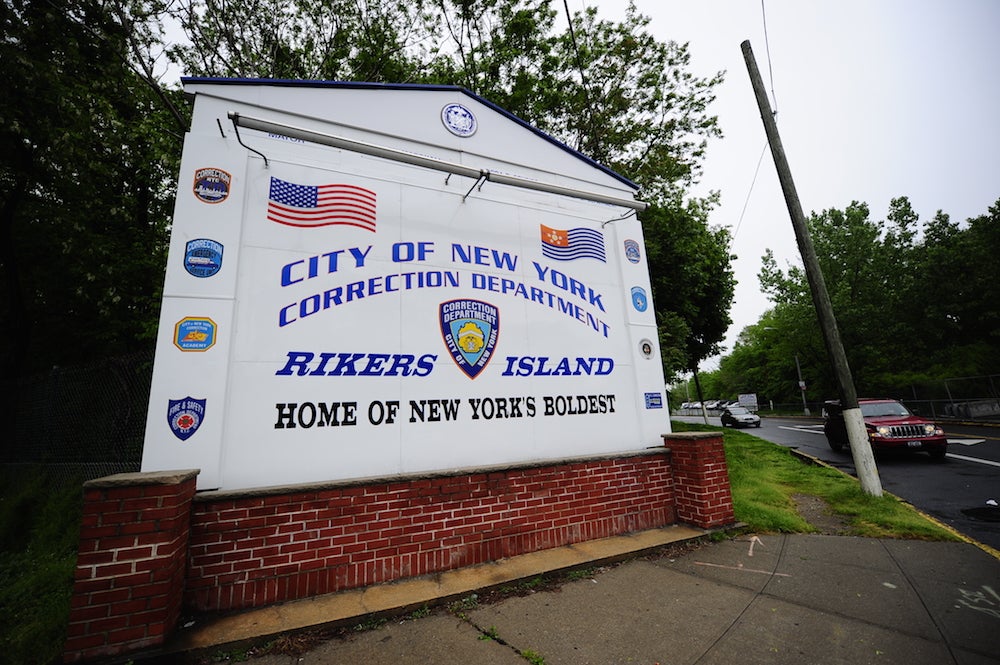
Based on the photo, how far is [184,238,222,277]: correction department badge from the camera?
388cm

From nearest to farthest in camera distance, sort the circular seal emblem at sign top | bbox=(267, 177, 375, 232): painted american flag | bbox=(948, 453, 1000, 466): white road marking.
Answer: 1. bbox=(267, 177, 375, 232): painted american flag
2. the circular seal emblem at sign top
3. bbox=(948, 453, 1000, 466): white road marking

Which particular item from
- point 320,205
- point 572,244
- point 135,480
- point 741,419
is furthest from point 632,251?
point 741,419

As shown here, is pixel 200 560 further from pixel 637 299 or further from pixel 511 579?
pixel 637 299

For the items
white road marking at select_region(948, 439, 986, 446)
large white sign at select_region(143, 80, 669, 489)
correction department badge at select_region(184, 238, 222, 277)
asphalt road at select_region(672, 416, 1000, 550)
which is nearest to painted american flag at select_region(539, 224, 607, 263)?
large white sign at select_region(143, 80, 669, 489)

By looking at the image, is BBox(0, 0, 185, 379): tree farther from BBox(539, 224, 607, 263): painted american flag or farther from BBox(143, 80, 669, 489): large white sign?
BBox(539, 224, 607, 263): painted american flag

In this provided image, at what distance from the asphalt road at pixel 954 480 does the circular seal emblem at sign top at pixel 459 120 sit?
26.2ft

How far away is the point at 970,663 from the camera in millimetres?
2455

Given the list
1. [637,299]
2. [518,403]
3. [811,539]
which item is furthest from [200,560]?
[811,539]

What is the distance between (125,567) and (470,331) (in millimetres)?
3450

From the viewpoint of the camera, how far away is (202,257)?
393 cm

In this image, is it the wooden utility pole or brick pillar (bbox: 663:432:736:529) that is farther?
the wooden utility pole

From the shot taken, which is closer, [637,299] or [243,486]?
[243,486]

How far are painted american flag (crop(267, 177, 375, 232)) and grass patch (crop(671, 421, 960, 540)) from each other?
6220mm

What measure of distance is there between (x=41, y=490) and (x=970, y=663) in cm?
1152
